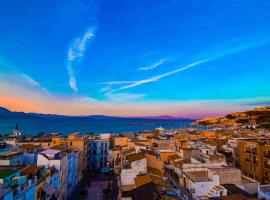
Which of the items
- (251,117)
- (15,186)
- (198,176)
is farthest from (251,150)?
(251,117)

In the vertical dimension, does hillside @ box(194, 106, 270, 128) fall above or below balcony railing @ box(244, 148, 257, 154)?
above

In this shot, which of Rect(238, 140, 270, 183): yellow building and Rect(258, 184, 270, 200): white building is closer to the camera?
Rect(258, 184, 270, 200): white building

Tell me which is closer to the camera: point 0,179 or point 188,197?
point 0,179

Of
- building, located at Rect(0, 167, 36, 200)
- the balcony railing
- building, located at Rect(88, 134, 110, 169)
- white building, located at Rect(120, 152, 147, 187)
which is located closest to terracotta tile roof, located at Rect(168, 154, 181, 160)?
white building, located at Rect(120, 152, 147, 187)

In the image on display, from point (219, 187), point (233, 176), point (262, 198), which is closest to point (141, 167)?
point (219, 187)

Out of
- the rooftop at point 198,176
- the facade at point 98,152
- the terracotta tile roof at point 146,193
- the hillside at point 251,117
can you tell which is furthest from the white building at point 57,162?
the hillside at point 251,117

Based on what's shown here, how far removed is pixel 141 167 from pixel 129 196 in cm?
723

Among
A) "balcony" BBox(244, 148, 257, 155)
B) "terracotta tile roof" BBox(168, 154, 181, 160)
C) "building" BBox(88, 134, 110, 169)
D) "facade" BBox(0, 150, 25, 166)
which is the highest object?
"facade" BBox(0, 150, 25, 166)

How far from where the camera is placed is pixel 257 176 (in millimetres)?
38500

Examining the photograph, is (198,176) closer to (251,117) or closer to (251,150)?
(251,150)

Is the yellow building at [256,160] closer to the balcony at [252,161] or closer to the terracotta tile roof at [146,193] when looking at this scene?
the balcony at [252,161]

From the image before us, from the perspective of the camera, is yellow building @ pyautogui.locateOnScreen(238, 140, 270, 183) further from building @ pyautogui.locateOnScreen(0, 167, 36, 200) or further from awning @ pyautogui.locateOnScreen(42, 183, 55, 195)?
building @ pyautogui.locateOnScreen(0, 167, 36, 200)

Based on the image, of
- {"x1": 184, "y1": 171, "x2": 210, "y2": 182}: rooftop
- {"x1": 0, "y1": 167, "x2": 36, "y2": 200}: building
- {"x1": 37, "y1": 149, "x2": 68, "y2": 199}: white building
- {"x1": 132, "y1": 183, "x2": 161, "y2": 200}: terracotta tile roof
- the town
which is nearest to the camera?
{"x1": 0, "y1": 167, "x2": 36, "y2": 200}: building

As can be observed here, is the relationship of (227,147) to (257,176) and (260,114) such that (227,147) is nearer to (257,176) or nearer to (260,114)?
(257,176)
